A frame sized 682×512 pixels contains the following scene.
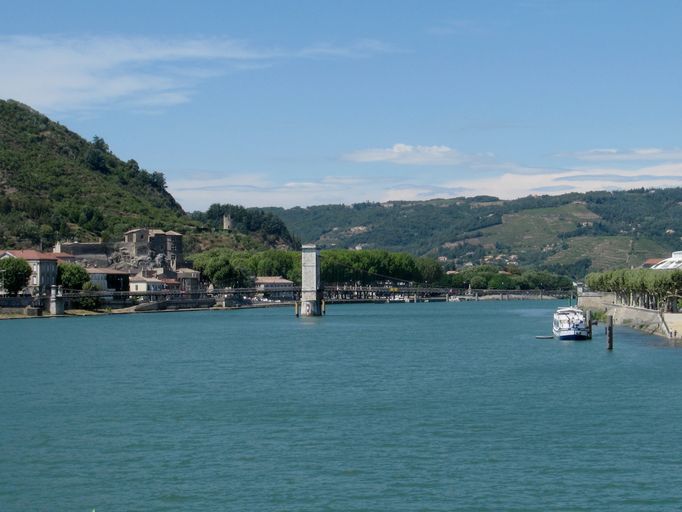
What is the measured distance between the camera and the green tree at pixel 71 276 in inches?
4732

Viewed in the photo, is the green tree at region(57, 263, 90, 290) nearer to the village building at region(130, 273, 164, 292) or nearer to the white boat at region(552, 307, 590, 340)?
the village building at region(130, 273, 164, 292)

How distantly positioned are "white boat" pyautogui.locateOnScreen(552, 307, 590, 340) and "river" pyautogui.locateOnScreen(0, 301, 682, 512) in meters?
6.76

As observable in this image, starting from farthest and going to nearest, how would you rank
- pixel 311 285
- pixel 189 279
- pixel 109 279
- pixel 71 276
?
pixel 189 279 < pixel 109 279 < pixel 311 285 < pixel 71 276

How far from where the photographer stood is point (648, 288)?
84062mm

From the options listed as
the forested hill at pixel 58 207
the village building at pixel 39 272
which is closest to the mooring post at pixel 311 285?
the village building at pixel 39 272

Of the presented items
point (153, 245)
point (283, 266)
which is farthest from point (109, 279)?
point (283, 266)

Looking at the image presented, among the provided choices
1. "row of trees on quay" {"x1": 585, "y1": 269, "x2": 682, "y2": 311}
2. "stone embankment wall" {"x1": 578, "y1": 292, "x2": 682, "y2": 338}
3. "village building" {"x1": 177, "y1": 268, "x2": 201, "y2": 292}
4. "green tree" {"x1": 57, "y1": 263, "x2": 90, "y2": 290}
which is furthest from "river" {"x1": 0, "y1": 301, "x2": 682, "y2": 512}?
"village building" {"x1": 177, "y1": 268, "x2": 201, "y2": 292}

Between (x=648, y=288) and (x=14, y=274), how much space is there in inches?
2262

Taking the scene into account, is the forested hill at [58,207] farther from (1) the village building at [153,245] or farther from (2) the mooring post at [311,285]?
(2) the mooring post at [311,285]

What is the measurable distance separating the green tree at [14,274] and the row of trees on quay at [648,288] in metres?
53.4

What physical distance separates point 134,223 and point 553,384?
141 metres

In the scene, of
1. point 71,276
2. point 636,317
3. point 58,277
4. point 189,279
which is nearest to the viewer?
point 636,317

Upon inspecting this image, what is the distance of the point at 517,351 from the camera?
63.6 m

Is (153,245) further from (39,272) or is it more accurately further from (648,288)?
(648,288)
